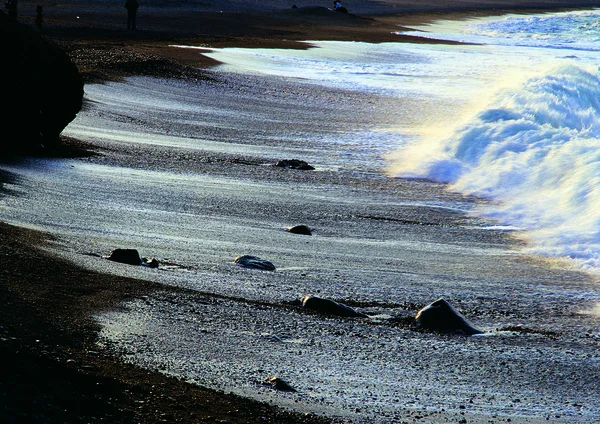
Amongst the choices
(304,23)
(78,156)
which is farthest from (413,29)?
(78,156)

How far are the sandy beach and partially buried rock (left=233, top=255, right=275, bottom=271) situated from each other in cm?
8

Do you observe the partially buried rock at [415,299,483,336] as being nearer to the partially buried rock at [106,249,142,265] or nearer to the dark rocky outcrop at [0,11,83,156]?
the partially buried rock at [106,249,142,265]

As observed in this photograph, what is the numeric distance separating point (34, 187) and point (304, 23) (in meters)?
42.8

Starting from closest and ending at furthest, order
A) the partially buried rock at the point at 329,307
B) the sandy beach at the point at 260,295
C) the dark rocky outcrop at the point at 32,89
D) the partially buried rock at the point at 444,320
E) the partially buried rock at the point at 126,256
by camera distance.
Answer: the sandy beach at the point at 260,295
the partially buried rock at the point at 444,320
the partially buried rock at the point at 329,307
the partially buried rock at the point at 126,256
the dark rocky outcrop at the point at 32,89

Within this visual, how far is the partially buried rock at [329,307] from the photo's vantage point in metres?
5.32

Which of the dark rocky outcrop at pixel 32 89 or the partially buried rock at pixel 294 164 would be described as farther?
the partially buried rock at pixel 294 164

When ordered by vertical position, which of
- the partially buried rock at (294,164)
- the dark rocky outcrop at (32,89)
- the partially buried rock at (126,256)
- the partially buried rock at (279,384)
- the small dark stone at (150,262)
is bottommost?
the partially buried rock at (294,164)

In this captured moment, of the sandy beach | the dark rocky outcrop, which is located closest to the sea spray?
the sandy beach

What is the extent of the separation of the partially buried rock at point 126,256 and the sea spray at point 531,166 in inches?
139

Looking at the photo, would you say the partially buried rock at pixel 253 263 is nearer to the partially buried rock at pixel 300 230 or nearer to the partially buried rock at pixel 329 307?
the partially buried rock at pixel 329 307

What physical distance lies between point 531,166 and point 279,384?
830 centimetres

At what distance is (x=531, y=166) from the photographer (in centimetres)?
1161

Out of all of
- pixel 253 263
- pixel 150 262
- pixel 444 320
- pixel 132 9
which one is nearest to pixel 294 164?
pixel 253 263

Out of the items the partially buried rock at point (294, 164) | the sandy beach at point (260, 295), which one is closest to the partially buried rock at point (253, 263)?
the sandy beach at point (260, 295)
